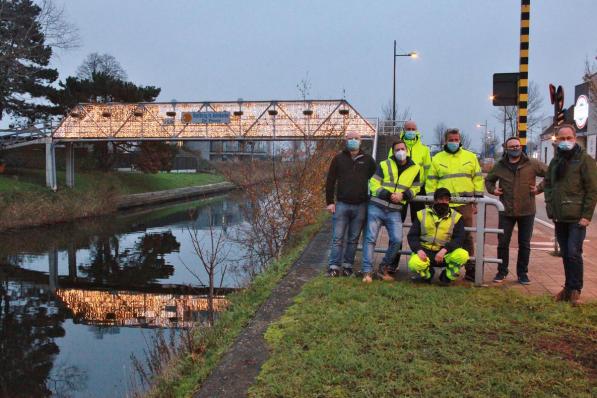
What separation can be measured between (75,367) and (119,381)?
1230 millimetres

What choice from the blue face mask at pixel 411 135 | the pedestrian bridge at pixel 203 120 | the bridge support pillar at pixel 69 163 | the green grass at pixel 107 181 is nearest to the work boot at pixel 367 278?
the blue face mask at pixel 411 135

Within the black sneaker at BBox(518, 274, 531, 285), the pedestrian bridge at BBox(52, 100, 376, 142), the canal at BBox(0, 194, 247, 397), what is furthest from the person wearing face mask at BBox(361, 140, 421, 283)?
the pedestrian bridge at BBox(52, 100, 376, 142)

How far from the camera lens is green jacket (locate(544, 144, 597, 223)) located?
5.52m

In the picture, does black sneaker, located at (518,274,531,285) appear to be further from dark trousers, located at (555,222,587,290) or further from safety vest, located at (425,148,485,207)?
safety vest, located at (425,148,485,207)

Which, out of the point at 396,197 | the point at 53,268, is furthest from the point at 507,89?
the point at 53,268

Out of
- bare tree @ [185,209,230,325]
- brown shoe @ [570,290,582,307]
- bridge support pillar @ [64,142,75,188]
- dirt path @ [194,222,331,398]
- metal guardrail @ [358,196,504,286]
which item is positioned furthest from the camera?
bridge support pillar @ [64,142,75,188]

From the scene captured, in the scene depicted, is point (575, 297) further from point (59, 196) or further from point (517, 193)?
point (59, 196)

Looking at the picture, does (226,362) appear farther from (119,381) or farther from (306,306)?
(119,381)

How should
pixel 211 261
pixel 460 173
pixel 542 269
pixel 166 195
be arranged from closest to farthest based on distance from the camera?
pixel 460 173
pixel 542 269
pixel 211 261
pixel 166 195

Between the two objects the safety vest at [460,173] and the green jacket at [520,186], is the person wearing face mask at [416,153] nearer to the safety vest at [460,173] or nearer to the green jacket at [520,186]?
the safety vest at [460,173]

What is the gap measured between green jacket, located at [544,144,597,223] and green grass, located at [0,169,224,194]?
2527 cm

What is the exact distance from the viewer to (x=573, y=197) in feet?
18.4

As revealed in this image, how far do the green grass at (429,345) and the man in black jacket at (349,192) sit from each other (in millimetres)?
1037

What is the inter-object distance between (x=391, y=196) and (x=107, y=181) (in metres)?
32.6
